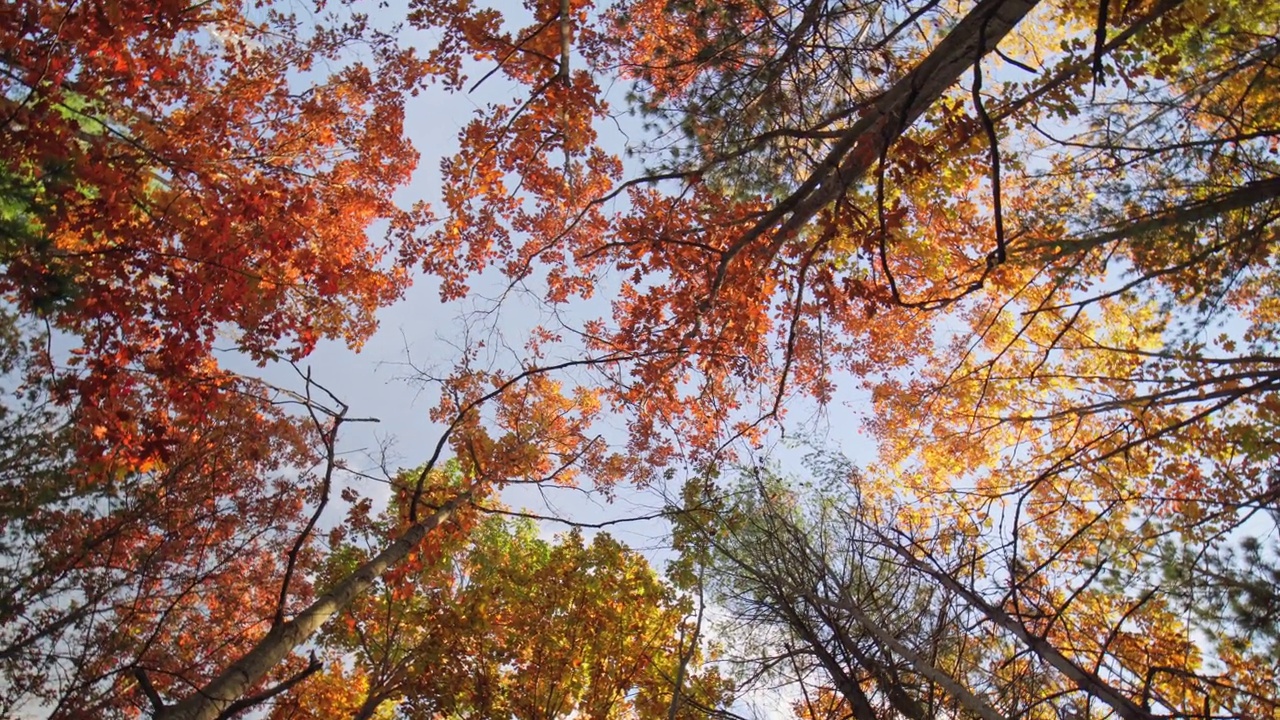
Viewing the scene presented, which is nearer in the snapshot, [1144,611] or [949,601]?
[949,601]

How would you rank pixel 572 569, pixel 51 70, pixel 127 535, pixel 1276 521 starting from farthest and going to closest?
pixel 572 569
pixel 127 535
pixel 51 70
pixel 1276 521

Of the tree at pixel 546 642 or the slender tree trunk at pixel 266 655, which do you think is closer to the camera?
the slender tree trunk at pixel 266 655

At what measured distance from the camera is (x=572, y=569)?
8344 millimetres

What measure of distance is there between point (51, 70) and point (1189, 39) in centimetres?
866

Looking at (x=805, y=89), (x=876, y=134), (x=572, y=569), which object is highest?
(x=805, y=89)

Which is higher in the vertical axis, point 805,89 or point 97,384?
point 805,89

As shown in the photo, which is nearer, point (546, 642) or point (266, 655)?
point (266, 655)

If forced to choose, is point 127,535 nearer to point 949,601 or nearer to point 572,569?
point 572,569

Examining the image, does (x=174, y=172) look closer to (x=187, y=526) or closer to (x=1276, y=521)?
(x=187, y=526)

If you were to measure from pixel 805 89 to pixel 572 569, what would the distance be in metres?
6.09

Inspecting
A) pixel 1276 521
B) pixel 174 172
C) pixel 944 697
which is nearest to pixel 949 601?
pixel 944 697

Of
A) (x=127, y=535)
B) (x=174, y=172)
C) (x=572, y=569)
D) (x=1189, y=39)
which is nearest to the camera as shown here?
(x=1189, y=39)

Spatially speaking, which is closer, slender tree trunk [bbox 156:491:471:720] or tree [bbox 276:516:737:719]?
slender tree trunk [bbox 156:491:471:720]

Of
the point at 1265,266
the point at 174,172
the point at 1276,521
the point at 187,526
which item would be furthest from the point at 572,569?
the point at 1265,266
